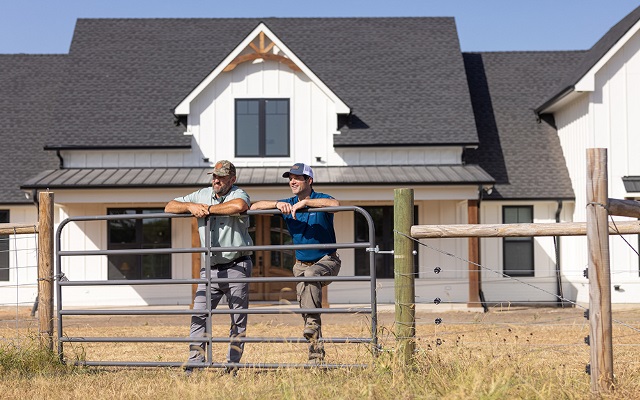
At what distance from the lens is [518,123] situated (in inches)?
879

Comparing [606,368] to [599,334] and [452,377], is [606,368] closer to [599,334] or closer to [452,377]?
[599,334]

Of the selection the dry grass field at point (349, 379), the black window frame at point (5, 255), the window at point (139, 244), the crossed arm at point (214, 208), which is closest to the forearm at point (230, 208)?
the crossed arm at point (214, 208)

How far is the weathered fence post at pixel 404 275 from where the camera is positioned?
7.09 m

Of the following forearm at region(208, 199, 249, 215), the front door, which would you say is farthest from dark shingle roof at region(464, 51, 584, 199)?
forearm at region(208, 199, 249, 215)

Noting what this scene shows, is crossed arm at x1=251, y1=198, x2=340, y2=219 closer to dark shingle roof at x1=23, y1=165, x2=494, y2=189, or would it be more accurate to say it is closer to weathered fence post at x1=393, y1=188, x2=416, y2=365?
weathered fence post at x1=393, y1=188, x2=416, y2=365

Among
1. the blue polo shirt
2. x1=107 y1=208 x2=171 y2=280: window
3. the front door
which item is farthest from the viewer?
x1=107 y1=208 x2=171 y2=280: window

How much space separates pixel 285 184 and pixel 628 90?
812cm

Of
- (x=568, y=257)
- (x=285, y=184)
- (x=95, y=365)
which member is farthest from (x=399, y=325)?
(x=568, y=257)

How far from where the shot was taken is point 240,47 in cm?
1902

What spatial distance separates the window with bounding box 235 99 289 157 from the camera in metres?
19.7

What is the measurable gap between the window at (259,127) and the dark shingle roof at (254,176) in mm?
490

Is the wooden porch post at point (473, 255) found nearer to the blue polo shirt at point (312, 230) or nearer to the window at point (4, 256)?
the blue polo shirt at point (312, 230)

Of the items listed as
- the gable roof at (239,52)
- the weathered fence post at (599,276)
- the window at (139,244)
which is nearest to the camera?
the weathered fence post at (599,276)

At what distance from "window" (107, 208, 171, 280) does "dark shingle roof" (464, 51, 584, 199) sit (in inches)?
302
